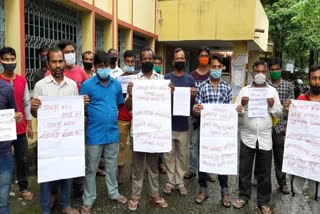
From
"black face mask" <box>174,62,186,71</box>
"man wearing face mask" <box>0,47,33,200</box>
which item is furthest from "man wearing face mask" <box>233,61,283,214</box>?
"man wearing face mask" <box>0,47,33,200</box>

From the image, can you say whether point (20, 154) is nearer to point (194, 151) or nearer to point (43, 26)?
point (194, 151)

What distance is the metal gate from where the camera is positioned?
618 cm

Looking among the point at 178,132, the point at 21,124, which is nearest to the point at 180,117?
the point at 178,132

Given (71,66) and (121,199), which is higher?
(71,66)

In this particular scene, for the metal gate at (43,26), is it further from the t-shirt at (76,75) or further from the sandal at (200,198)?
the sandal at (200,198)

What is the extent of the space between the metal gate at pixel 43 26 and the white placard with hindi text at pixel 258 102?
4212 millimetres

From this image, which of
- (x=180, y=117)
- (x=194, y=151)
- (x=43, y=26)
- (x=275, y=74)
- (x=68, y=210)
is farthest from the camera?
(x=43, y=26)

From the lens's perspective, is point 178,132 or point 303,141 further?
point 178,132

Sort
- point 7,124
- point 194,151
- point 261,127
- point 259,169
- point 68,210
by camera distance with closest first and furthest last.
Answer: point 7,124 → point 68,210 → point 261,127 → point 259,169 → point 194,151

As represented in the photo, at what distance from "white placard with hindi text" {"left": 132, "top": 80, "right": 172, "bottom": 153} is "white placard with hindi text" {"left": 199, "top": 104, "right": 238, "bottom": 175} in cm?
47

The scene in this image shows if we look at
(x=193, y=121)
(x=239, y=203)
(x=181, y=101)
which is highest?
(x=181, y=101)

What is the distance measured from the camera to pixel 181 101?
4266 millimetres

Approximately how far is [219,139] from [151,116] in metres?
A: 0.89

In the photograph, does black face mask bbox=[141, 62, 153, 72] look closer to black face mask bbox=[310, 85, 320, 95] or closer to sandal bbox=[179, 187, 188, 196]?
sandal bbox=[179, 187, 188, 196]
